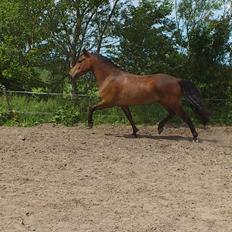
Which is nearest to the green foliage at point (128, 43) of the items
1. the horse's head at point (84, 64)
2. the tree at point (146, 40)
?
the tree at point (146, 40)

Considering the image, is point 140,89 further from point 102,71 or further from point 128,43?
point 128,43

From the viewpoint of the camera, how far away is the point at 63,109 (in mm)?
12188

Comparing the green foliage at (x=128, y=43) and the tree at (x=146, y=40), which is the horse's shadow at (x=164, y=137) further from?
the tree at (x=146, y=40)

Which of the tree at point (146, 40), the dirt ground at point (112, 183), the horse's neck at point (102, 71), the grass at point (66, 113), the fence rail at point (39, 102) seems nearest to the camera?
the dirt ground at point (112, 183)

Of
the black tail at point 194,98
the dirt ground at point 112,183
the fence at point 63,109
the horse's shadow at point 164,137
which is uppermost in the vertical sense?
the black tail at point 194,98

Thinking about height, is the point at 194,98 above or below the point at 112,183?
above

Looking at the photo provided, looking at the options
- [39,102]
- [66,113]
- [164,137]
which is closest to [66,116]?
[66,113]

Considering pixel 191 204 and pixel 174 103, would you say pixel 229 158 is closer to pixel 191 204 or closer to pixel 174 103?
pixel 174 103

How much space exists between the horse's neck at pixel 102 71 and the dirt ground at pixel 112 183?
1.18 m

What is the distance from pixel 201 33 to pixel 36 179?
817 centimetres

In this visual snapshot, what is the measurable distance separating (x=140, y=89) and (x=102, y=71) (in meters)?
0.94

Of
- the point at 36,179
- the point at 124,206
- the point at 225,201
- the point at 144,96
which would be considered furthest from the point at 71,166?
the point at 144,96

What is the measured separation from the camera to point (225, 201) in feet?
19.0

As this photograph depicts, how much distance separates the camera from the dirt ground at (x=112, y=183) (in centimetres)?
499
